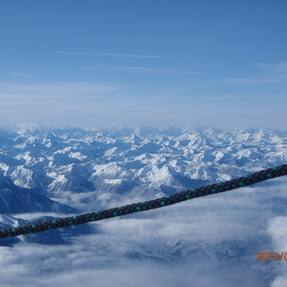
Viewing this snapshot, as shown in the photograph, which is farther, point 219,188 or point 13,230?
point 13,230

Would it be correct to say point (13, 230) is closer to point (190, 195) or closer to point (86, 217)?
point (86, 217)

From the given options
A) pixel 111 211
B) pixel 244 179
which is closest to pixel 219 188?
pixel 244 179

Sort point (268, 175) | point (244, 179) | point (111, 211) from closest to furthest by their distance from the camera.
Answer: point (268, 175) → point (244, 179) → point (111, 211)

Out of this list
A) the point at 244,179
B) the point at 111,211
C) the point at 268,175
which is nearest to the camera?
the point at 268,175

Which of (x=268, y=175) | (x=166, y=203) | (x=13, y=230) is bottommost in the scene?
(x=13, y=230)

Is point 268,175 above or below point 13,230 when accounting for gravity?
above

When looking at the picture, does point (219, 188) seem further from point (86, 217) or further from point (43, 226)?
point (43, 226)
